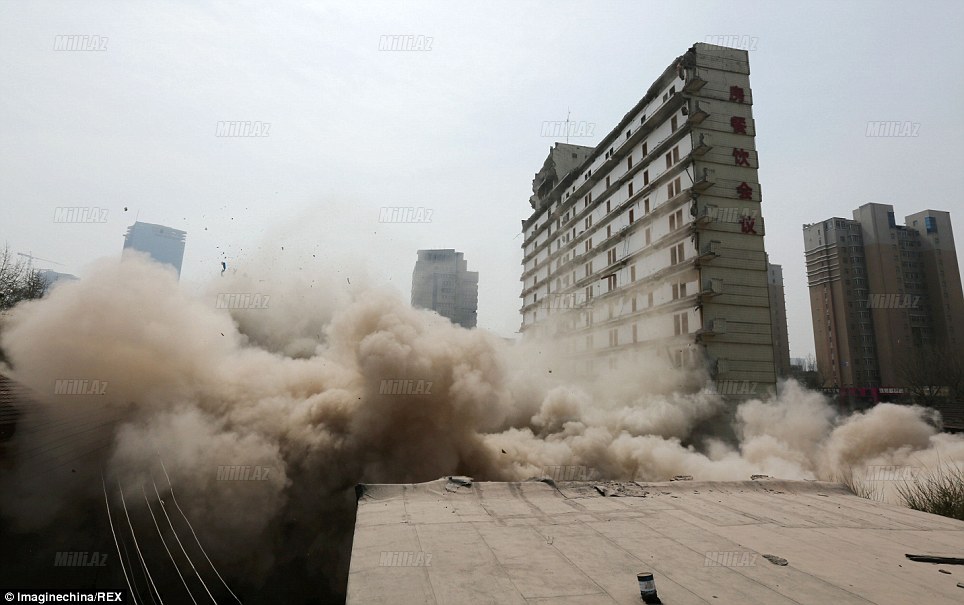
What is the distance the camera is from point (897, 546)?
29.7 feet

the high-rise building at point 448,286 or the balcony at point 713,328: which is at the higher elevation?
the high-rise building at point 448,286

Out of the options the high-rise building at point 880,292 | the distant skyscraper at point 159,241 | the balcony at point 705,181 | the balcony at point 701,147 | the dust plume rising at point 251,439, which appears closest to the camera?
the dust plume rising at point 251,439

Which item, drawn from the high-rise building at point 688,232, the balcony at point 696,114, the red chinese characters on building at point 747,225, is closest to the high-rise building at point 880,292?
the high-rise building at point 688,232

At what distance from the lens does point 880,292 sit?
227ft

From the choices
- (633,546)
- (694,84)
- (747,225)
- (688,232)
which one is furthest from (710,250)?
(633,546)

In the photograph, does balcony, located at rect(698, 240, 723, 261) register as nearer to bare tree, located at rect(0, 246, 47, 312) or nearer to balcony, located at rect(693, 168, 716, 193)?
balcony, located at rect(693, 168, 716, 193)

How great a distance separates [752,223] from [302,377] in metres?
30.0

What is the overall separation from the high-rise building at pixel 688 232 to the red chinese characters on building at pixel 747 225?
8 centimetres

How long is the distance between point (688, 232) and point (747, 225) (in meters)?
3.85

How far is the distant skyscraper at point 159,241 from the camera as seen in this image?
425 ft

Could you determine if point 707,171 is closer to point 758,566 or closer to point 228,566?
point 758,566

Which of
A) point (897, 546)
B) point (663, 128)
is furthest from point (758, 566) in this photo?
point (663, 128)

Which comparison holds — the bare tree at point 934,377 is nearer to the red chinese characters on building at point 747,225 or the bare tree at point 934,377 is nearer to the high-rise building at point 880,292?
the high-rise building at point 880,292

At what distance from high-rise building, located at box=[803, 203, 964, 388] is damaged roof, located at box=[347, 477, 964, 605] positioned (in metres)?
71.7
